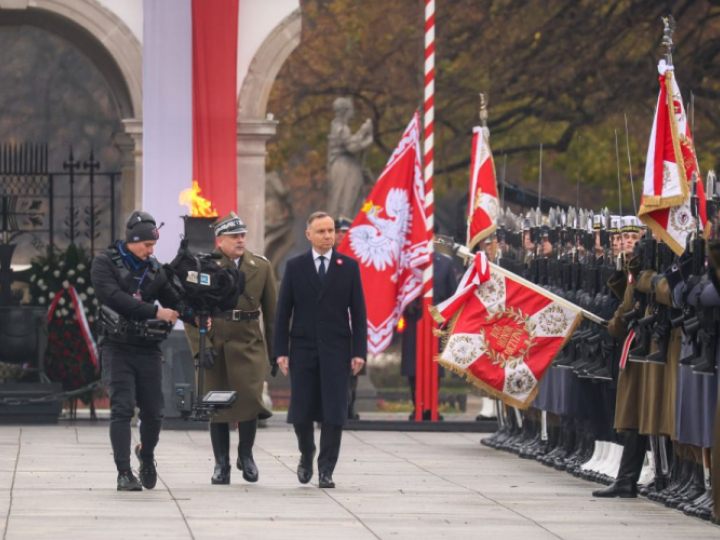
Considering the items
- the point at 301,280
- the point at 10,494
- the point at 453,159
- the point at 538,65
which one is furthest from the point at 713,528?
the point at 453,159

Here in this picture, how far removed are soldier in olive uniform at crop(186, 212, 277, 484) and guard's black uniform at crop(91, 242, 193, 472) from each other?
0.51 meters

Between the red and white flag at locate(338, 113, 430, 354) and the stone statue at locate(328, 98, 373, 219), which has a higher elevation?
the stone statue at locate(328, 98, 373, 219)

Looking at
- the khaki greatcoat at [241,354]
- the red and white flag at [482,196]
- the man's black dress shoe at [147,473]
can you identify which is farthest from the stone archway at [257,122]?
the man's black dress shoe at [147,473]

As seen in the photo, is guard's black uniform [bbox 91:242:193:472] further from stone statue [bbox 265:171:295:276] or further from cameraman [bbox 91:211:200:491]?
stone statue [bbox 265:171:295:276]

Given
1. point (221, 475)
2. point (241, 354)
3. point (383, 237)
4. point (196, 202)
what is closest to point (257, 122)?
point (196, 202)

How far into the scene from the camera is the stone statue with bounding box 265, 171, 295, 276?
3381cm

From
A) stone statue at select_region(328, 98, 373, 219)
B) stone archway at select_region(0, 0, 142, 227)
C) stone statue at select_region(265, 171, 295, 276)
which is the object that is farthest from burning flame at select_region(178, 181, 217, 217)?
stone statue at select_region(265, 171, 295, 276)

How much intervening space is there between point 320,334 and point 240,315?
23.1 inches

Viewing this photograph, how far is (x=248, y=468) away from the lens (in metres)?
12.9

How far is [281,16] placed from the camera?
63.1 feet

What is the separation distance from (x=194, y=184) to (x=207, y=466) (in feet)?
14.6

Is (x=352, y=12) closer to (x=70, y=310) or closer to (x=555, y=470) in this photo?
(x=70, y=310)

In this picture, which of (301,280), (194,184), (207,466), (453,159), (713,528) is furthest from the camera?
(453,159)

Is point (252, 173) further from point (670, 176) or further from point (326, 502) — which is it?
point (326, 502)
